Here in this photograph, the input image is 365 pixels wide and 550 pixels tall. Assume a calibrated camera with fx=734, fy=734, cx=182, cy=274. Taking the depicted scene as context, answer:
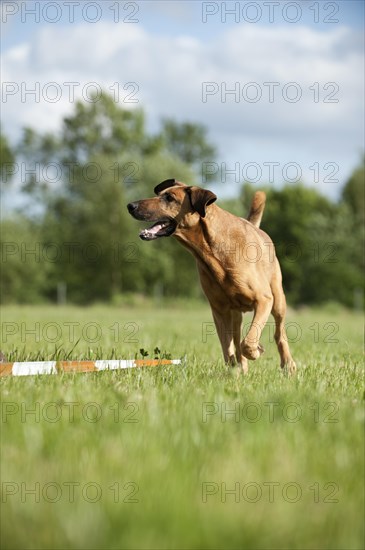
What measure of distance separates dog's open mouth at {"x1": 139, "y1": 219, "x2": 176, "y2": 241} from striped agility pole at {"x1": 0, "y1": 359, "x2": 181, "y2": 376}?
3.76 ft

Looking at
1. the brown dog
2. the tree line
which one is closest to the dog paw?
the brown dog

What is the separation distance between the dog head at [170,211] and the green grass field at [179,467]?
6.31 ft

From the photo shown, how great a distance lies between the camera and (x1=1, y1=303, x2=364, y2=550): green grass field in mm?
2455

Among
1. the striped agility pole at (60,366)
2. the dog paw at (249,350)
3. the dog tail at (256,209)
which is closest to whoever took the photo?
the striped agility pole at (60,366)

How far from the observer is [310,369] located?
7184mm

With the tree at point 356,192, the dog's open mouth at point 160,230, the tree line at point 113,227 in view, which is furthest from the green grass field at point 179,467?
the tree at point 356,192

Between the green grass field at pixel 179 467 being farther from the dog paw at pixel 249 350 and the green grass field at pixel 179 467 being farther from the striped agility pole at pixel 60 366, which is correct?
the dog paw at pixel 249 350

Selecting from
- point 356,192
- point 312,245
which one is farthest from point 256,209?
point 356,192

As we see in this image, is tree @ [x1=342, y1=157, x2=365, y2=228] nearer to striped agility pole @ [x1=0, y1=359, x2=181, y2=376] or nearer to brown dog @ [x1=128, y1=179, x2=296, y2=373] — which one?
brown dog @ [x1=128, y1=179, x2=296, y2=373]

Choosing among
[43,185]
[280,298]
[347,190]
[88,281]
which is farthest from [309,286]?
[280,298]

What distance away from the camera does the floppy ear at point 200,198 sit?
21.5ft

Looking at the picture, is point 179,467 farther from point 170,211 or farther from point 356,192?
point 356,192

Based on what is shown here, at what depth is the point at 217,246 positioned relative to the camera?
6609 millimetres

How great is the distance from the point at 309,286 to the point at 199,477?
55555mm
